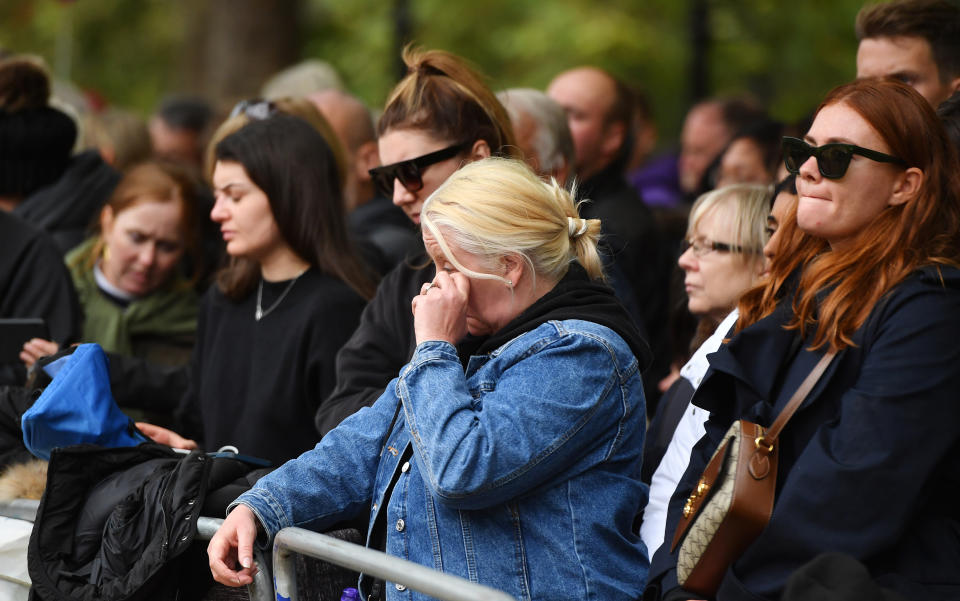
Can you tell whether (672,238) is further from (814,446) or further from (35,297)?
(814,446)

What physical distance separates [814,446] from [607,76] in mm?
4436

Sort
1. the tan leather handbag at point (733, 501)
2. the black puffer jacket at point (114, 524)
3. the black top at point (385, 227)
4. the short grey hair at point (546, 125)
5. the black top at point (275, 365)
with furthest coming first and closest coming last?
the black top at point (385, 227)
the short grey hair at point (546, 125)
the black top at point (275, 365)
the black puffer jacket at point (114, 524)
the tan leather handbag at point (733, 501)

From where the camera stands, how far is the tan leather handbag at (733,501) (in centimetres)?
278

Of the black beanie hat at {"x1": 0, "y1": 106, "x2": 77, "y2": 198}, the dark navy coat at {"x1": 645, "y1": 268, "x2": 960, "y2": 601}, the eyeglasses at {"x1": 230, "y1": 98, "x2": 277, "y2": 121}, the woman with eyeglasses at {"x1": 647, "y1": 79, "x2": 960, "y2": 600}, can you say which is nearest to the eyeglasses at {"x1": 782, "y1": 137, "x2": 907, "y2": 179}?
the woman with eyeglasses at {"x1": 647, "y1": 79, "x2": 960, "y2": 600}

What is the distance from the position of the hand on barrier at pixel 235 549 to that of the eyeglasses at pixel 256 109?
2.55 metres

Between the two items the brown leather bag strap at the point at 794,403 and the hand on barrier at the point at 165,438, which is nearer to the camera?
the brown leather bag strap at the point at 794,403

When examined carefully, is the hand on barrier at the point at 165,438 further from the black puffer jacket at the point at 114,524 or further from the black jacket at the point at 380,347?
the black puffer jacket at the point at 114,524

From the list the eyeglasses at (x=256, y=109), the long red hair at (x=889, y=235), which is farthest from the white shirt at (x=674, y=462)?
the eyeglasses at (x=256, y=109)

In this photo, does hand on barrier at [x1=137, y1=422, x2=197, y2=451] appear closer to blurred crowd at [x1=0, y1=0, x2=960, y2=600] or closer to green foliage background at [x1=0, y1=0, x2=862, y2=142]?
blurred crowd at [x1=0, y1=0, x2=960, y2=600]

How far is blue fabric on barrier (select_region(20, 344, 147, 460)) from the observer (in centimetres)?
364

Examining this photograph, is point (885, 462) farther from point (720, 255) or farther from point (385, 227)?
point (385, 227)

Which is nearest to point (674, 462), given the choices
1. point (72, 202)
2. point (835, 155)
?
point (835, 155)

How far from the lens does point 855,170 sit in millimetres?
2979

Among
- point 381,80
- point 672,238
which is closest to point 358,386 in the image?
point 672,238
